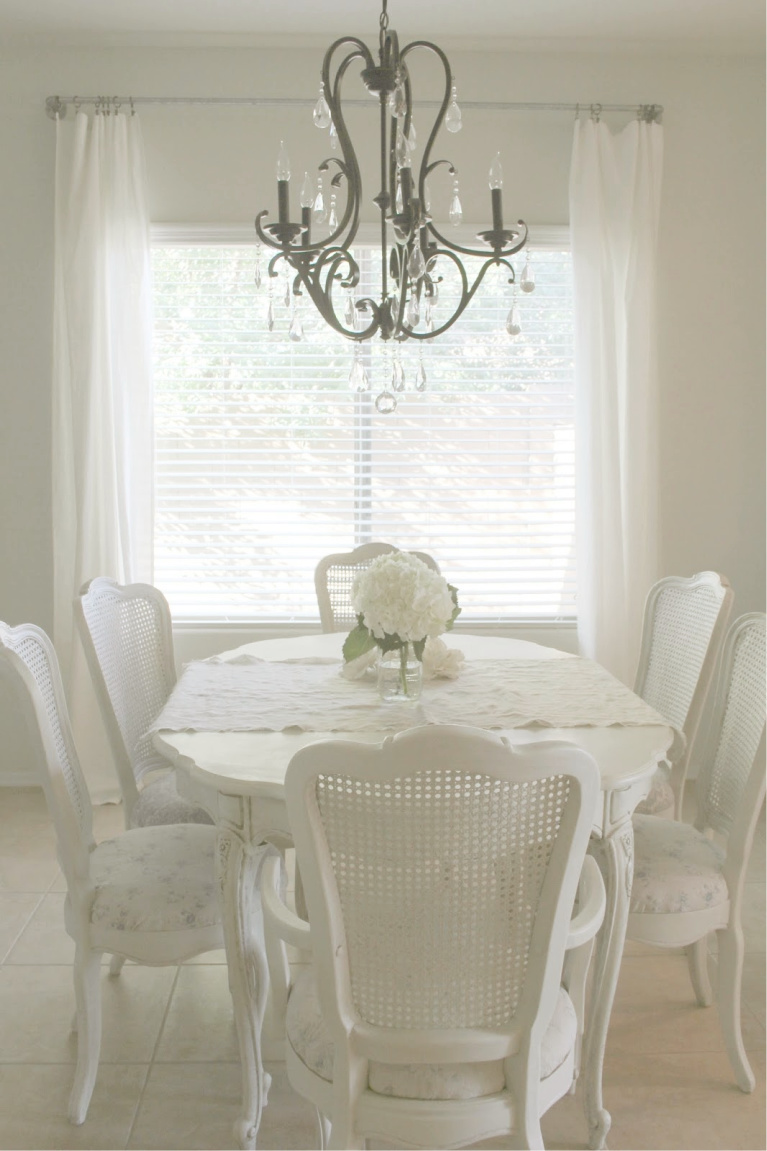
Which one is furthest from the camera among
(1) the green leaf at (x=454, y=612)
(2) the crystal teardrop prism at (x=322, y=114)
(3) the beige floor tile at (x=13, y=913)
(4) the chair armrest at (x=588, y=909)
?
(3) the beige floor tile at (x=13, y=913)

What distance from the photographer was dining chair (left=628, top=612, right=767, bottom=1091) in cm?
214

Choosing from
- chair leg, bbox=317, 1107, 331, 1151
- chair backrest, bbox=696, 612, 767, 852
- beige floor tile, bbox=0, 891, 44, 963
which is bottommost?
chair leg, bbox=317, 1107, 331, 1151

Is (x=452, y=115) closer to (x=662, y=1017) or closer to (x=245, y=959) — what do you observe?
(x=245, y=959)

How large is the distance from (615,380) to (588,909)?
2669 millimetres

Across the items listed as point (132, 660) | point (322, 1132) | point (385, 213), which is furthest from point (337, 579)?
point (322, 1132)

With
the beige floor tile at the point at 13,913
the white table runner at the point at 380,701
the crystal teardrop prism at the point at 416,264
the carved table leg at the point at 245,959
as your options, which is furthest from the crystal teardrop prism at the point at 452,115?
the beige floor tile at the point at 13,913

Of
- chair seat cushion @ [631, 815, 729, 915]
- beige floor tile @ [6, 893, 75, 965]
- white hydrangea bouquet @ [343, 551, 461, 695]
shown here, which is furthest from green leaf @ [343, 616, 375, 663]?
beige floor tile @ [6, 893, 75, 965]

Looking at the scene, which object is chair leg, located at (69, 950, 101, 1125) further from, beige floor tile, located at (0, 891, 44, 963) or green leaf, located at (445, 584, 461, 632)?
green leaf, located at (445, 584, 461, 632)

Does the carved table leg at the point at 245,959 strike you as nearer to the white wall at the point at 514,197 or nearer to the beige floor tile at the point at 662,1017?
the beige floor tile at the point at 662,1017

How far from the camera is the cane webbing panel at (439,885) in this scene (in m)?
1.39

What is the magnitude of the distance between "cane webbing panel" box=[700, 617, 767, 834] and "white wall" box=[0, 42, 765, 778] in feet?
5.89

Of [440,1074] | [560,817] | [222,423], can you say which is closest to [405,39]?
[222,423]

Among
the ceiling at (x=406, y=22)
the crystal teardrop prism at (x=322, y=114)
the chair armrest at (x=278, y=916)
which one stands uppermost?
the ceiling at (x=406, y=22)

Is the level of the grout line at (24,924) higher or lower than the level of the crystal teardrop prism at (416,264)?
lower
